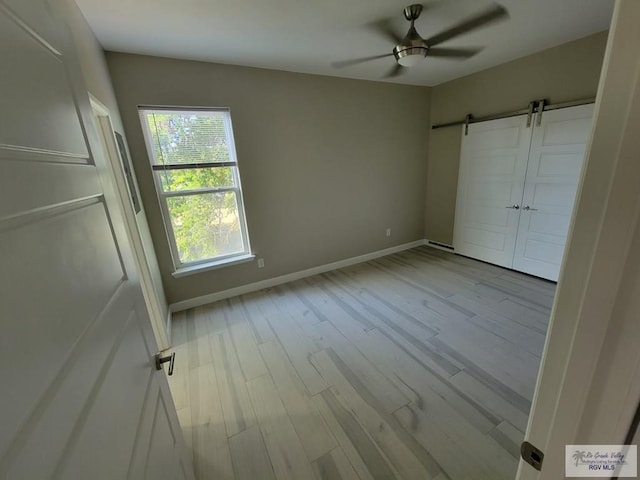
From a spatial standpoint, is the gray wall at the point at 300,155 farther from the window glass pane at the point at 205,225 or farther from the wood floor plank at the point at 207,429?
the wood floor plank at the point at 207,429

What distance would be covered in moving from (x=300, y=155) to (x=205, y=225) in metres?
1.41

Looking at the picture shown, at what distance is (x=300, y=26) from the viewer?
199 cm

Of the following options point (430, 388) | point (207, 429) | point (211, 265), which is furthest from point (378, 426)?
point (211, 265)

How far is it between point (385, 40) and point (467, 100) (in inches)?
74.8

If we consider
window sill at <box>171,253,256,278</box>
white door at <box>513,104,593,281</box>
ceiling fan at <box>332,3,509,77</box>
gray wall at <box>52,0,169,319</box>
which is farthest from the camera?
window sill at <box>171,253,256,278</box>

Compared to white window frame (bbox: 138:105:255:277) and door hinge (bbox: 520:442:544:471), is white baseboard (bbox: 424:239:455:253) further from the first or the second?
door hinge (bbox: 520:442:544:471)

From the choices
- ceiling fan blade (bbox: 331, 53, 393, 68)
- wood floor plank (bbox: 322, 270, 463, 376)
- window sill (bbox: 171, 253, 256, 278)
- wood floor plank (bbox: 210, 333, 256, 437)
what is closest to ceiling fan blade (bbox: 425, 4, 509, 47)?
ceiling fan blade (bbox: 331, 53, 393, 68)

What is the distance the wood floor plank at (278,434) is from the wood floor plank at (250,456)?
0.10ft

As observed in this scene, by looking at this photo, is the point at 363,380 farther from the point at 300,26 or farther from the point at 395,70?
the point at 395,70

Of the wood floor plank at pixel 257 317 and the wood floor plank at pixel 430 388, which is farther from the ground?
the wood floor plank at pixel 257 317

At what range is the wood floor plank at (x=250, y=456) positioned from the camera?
131cm

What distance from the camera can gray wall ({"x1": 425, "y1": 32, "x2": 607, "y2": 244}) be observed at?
8.23 feet

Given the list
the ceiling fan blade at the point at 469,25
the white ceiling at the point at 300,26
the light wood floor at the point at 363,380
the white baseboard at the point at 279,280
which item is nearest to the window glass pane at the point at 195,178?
the white ceiling at the point at 300,26

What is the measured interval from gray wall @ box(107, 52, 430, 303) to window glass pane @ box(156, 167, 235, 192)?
13 centimetres
